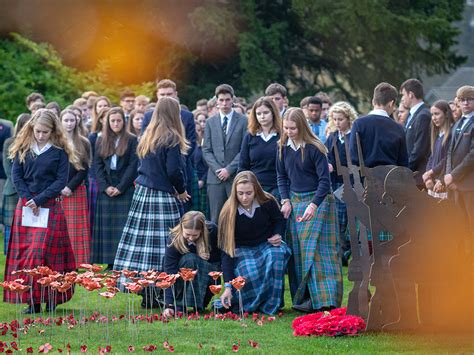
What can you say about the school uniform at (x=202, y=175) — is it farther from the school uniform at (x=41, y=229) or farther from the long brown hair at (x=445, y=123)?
the school uniform at (x=41, y=229)

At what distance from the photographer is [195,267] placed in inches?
448

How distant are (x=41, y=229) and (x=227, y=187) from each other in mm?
3679

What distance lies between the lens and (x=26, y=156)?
38.6 feet

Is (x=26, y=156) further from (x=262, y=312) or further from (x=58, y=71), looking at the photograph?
(x=58, y=71)

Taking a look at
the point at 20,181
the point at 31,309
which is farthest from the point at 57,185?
the point at 31,309

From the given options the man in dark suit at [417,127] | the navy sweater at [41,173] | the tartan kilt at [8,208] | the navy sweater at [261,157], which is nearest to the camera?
the navy sweater at [41,173]

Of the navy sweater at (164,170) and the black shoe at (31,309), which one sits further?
the navy sweater at (164,170)

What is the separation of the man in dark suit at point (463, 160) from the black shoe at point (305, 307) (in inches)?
76.8

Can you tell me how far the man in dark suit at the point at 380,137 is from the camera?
40.7ft

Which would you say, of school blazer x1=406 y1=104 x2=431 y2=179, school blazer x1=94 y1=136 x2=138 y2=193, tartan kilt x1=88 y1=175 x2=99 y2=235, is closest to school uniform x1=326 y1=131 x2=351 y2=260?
school blazer x1=406 y1=104 x2=431 y2=179

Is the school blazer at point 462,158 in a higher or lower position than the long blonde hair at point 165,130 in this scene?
lower

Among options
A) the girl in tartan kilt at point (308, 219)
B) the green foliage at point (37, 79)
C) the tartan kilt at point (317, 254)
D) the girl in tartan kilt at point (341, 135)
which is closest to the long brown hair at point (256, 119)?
the girl in tartan kilt at point (308, 219)

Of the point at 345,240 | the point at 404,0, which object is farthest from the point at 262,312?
the point at 404,0

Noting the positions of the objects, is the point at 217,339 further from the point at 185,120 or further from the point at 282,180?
the point at 185,120
